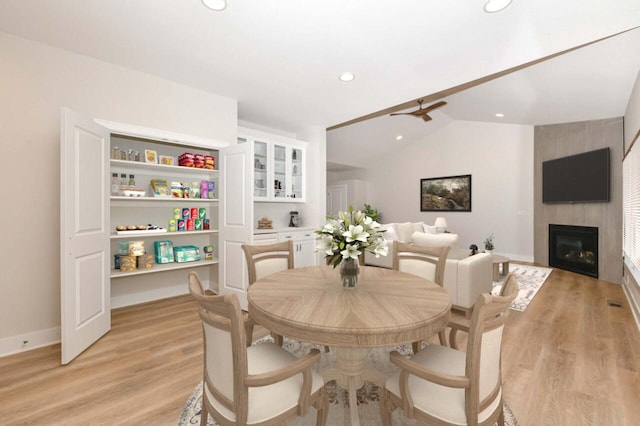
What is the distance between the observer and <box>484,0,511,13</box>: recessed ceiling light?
6.44 ft

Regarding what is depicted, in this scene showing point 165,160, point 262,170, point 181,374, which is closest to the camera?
point 181,374

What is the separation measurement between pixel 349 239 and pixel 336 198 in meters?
8.32

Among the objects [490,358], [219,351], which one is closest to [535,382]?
[490,358]

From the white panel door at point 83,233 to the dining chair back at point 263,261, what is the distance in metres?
1.40

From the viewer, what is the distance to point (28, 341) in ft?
8.22

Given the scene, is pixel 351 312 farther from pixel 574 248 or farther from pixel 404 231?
pixel 574 248

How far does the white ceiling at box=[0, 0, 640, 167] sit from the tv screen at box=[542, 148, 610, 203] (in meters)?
1.53

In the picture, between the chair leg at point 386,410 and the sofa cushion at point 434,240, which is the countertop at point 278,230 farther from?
the chair leg at point 386,410

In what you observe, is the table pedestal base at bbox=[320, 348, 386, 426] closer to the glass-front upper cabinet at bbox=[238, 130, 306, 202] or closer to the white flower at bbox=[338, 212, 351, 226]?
the white flower at bbox=[338, 212, 351, 226]

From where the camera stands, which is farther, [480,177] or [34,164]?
[480,177]

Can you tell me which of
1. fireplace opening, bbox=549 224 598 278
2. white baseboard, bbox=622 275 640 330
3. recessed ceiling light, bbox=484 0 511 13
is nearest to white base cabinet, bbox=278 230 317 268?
recessed ceiling light, bbox=484 0 511 13

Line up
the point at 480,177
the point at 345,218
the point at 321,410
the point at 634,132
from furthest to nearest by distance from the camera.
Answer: the point at 480,177, the point at 634,132, the point at 345,218, the point at 321,410

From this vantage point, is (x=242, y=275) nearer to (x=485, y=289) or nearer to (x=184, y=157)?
(x=184, y=157)

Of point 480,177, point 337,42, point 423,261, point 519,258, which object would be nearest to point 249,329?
point 423,261
